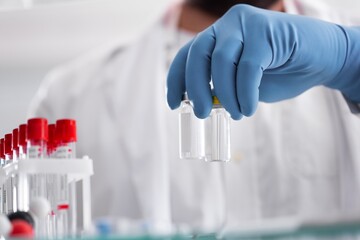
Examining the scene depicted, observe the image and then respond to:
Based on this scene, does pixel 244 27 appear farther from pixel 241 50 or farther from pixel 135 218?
pixel 135 218

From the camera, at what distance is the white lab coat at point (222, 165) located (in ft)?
5.99

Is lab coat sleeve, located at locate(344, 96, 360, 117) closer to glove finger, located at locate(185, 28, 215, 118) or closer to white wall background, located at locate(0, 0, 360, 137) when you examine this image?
glove finger, located at locate(185, 28, 215, 118)

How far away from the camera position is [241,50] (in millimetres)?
1181

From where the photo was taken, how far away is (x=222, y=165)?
1890 mm

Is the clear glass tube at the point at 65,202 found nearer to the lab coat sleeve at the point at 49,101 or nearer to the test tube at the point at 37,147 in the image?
the test tube at the point at 37,147

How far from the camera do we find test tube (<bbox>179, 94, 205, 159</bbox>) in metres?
1.29

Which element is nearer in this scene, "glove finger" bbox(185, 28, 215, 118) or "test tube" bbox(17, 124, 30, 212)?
"test tube" bbox(17, 124, 30, 212)

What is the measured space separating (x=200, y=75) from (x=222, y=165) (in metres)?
0.76

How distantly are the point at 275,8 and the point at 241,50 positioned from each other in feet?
3.03

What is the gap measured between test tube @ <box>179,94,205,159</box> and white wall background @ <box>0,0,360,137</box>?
99cm

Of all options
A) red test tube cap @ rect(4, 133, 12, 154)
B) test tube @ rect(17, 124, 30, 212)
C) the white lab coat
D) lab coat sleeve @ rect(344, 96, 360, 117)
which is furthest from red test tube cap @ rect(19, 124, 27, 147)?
lab coat sleeve @ rect(344, 96, 360, 117)

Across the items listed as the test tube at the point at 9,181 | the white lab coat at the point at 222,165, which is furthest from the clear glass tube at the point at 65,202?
the white lab coat at the point at 222,165

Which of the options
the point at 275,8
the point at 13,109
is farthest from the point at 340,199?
the point at 13,109

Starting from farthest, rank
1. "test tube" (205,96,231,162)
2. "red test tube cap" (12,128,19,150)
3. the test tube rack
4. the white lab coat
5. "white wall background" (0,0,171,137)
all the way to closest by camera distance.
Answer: "white wall background" (0,0,171,137), the white lab coat, "test tube" (205,96,231,162), "red test tube cap" (12,128,19,150), the test tube rack
